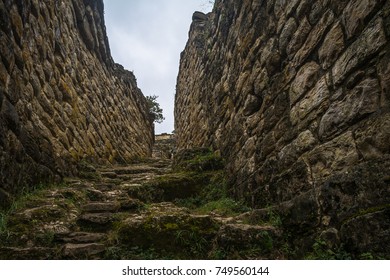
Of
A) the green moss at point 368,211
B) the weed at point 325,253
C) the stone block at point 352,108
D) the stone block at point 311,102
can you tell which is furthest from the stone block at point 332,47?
the weed at point 325,253

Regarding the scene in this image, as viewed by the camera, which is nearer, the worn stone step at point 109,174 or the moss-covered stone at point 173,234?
the moss-covered stone at point 173,234

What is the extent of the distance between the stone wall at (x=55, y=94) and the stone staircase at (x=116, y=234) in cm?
39

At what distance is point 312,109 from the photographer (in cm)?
253

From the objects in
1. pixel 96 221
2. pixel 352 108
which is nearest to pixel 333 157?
pixel 352 108

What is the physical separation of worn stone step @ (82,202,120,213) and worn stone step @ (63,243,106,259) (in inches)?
39.0

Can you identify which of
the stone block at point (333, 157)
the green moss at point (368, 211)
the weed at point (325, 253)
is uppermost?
the stone block at point (333, 157)

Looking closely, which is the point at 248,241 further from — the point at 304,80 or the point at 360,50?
the point at 360,50

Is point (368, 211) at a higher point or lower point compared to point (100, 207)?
lower

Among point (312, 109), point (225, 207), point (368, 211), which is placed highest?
point (312, 109)

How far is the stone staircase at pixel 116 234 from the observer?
2385mm

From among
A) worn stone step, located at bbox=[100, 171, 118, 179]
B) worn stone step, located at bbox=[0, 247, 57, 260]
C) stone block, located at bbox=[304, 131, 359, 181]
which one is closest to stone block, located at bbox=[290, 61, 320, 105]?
stone block, located at bbox=[304, 131, 359, 181]

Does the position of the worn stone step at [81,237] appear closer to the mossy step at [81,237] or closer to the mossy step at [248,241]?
the mossy step at [81,237]

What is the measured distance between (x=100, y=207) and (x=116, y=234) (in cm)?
90

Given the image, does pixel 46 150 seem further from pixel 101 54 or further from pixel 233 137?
pixel 101 54
